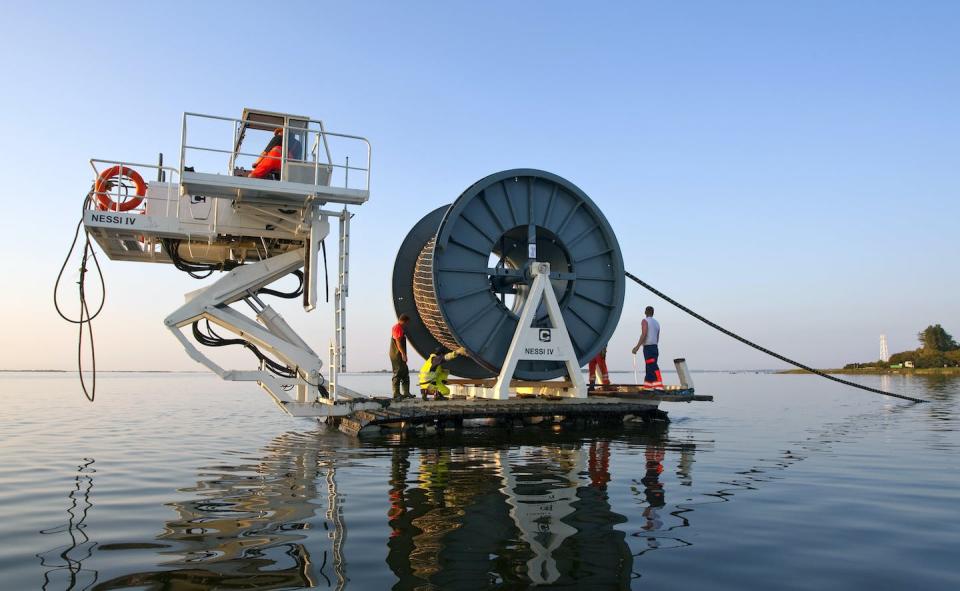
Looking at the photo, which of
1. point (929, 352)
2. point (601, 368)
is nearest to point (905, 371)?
point (929, 352)

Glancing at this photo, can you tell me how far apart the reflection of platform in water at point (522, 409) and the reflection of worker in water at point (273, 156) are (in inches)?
181

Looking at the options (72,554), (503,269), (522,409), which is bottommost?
(72,554)

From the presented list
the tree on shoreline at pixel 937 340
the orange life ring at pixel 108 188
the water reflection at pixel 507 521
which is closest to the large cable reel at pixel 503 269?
the water reflection at pixel 507 521

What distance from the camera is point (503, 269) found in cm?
1430

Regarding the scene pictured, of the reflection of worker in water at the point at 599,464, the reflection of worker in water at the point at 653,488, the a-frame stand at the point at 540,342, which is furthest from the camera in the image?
the a-frame stand at the point at 540,342

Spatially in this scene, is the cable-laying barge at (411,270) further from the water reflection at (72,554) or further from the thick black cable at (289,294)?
the water reflection at (72,554)

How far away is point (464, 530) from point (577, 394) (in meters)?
8.77

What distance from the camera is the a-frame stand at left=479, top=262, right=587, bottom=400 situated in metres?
13.1

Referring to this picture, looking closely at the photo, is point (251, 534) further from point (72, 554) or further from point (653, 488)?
point (653, 488)

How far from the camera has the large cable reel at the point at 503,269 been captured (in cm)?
1374

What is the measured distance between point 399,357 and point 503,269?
296 cm

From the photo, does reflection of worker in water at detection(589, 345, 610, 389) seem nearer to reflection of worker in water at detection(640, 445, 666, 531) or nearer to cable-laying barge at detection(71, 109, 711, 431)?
cable-laying barge at detection(71, 109, 711, 431)

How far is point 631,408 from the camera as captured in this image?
44.7 ft

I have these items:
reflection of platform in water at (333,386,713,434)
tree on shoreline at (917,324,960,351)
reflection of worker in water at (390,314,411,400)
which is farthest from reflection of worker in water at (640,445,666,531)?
tree on shoreline at (917,324,960,351)
